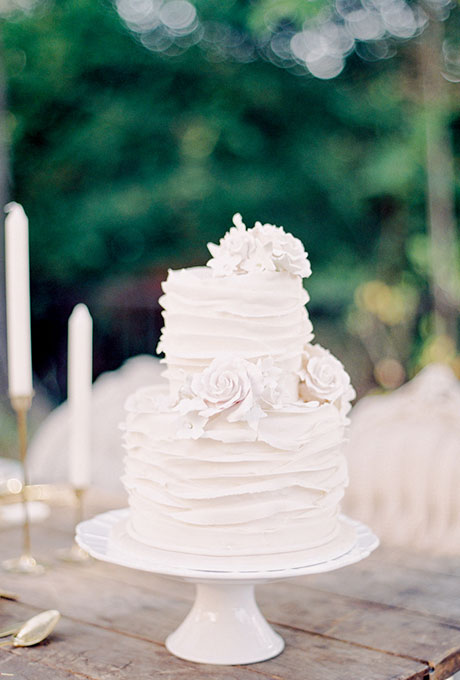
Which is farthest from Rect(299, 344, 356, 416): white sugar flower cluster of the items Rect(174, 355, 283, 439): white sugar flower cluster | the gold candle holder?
the gold candle holder

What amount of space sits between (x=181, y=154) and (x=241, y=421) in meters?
5.48

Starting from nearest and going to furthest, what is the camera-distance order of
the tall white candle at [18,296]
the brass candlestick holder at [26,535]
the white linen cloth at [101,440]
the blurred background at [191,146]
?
the tall white candle at [18,296] < the brass candlestick holder at [26,535] < the white linen cloth at [101,440] < the blurred background at [191,146]

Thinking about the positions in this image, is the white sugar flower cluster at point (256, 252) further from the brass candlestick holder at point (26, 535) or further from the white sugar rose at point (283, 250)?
the brass candlestick holder at point (26, 535)

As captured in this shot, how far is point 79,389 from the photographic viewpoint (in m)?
1.62

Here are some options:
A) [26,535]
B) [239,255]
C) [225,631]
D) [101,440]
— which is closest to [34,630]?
[225,631]

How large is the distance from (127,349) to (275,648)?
5.14 metres

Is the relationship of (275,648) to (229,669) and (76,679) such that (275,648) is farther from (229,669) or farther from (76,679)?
(76,679)

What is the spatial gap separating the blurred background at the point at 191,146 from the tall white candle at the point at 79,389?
4.41 metres

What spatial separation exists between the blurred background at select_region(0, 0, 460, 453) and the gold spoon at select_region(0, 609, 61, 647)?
4.82 metres

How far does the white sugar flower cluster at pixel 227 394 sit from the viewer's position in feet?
3.58

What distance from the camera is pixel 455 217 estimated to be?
20.2 ft

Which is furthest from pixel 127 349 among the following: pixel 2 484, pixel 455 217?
pixel 2 484

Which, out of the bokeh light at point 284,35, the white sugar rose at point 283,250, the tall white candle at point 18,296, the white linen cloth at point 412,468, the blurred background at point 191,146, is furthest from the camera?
the bokeh light at point 284,35

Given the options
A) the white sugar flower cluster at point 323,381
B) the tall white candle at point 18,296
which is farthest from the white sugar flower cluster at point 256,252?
the tall white candle at point 18,296
